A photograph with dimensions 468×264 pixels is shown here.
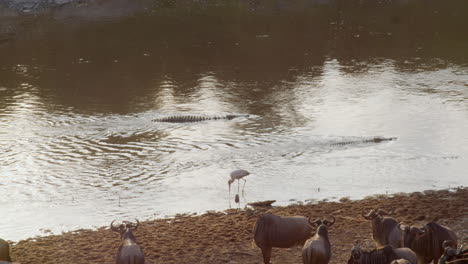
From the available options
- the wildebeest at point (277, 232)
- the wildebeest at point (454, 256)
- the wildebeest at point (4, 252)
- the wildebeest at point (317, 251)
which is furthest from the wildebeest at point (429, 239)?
the wildebeest at point (4, 252)

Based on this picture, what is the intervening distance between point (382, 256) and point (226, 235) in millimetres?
4533

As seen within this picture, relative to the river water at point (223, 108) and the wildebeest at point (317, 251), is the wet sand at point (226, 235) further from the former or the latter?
the wildebeest at point (317, 251)

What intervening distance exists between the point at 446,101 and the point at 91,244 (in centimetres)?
1660

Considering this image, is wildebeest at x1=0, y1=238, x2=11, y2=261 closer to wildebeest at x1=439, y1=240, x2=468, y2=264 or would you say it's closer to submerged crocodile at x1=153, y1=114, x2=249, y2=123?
wildebeest at x1=439, y1=240, x2=468, y2=264

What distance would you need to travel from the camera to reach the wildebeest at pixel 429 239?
1089 centimetres

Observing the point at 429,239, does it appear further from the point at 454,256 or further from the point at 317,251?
the point at 454,256

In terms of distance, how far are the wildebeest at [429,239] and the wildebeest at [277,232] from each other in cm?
180

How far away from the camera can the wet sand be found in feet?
43.2

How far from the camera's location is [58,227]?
1689 centimetres

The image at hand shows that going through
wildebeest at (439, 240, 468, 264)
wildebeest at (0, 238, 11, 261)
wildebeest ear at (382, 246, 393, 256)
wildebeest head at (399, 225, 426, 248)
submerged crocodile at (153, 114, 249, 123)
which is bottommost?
wildebeest at (439, 240, 468, 264)

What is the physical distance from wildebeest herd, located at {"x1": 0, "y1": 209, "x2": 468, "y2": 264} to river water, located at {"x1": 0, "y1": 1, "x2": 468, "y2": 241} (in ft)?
17.2

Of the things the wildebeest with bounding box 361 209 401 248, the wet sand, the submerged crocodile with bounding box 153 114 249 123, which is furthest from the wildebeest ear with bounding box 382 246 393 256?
the submerged crocodile with bounding box 153 114 249 123

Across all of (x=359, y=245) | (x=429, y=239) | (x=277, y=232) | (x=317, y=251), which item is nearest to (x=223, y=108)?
(x=277, y=232)

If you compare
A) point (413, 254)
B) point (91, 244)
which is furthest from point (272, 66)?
point (413, 254)
